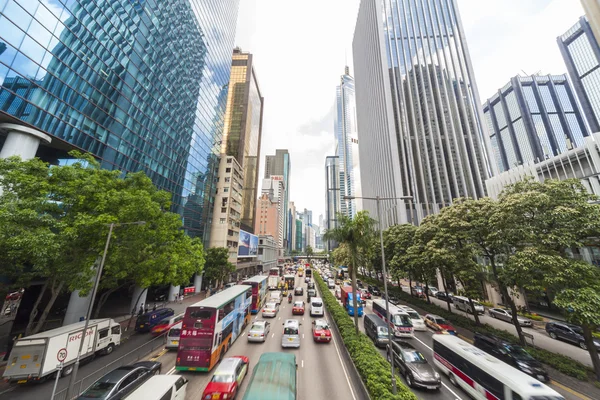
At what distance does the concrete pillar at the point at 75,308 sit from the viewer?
22781 mm

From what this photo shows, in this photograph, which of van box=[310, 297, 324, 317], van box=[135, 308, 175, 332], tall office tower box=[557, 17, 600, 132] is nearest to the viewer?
van box=[135, 308, 175, 332]

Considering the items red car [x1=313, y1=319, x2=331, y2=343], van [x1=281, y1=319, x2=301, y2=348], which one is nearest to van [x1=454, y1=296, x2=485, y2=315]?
red car [x1=313, y1=319, x2=331, y2=343]

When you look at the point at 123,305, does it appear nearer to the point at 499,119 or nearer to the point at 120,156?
the point at 120,156

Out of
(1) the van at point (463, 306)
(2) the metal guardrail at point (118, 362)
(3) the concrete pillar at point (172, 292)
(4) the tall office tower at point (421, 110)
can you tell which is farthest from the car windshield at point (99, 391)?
(4) the tall office tower at point (421, 110)

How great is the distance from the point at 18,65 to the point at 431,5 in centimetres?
12853

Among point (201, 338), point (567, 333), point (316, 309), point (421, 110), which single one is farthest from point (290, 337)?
point (421, 110)

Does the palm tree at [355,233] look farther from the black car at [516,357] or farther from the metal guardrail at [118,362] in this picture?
the metal guardrail at [118,362]

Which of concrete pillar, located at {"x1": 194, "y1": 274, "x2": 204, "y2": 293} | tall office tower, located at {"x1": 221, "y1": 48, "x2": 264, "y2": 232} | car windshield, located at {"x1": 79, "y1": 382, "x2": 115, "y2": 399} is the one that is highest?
tall office tower, located at {"x1": 221, "y1": 48, "x2": 264, "y2": 232}

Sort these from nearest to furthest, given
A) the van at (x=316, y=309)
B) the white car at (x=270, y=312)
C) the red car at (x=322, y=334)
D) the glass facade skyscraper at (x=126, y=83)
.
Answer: the red car at (x=322, y=334) < the glass facade skyscraper at (x=126, y=83) < the white car at (x=270, y=312) < the van at (x=316, y=309)

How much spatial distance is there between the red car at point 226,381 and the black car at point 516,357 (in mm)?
17502

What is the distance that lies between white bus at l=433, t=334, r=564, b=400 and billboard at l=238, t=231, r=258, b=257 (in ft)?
181

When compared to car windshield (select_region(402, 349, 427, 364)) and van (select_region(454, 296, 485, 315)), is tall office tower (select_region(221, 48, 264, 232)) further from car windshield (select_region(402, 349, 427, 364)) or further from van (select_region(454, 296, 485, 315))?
car windshield (select_region(402, 349, 427, 364))

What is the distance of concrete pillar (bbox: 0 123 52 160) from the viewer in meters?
19.4

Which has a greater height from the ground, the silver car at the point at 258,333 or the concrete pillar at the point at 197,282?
the concrete pillar at the point at 197,282
